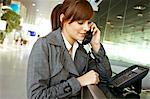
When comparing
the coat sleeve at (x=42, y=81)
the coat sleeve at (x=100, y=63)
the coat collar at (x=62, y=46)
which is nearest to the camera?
the coat sleeve at (x=42, y=81)

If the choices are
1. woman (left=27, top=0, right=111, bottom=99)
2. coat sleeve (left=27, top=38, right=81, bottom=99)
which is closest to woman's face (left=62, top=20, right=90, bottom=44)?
woman (left=27, top=0, right=111, bottom=99)

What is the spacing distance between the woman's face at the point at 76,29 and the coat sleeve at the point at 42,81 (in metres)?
0.14

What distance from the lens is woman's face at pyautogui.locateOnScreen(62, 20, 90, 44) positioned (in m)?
1.37

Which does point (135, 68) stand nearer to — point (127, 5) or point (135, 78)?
point (135, 78)

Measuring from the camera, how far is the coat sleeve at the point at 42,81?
1.27 metres

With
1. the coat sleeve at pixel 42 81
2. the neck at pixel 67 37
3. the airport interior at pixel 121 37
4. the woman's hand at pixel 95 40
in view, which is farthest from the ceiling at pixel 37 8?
the coat sleeve at pixel 42 81

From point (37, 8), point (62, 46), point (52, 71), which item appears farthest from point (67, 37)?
point (37, 8)

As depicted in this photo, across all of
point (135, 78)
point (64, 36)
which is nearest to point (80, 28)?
point (64, 36)

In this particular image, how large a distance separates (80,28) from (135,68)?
41 cm

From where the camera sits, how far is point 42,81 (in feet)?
4.19

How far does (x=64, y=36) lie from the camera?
1.43 meters

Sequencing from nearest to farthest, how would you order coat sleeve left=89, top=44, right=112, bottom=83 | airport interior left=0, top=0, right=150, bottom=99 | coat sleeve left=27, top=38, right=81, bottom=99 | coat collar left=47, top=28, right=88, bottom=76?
coat sleeve left=27, top=38, right=81, bottom=99, coat collar left=47, top=28, right=88, bottom=76, coat sleeve left=89, top=44, right=112, bottom=83, airport interior left=0, top=0, right=150, bottom=99

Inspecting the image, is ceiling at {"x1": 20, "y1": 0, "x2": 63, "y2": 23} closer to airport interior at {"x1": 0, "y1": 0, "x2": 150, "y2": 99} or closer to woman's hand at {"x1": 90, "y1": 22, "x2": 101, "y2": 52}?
airport interior at {"x1": 0, "y1": 0, "x2": 150, "y2": 99}

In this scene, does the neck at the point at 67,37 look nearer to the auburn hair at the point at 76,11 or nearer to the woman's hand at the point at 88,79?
the auburn hair at the point at 76,11
